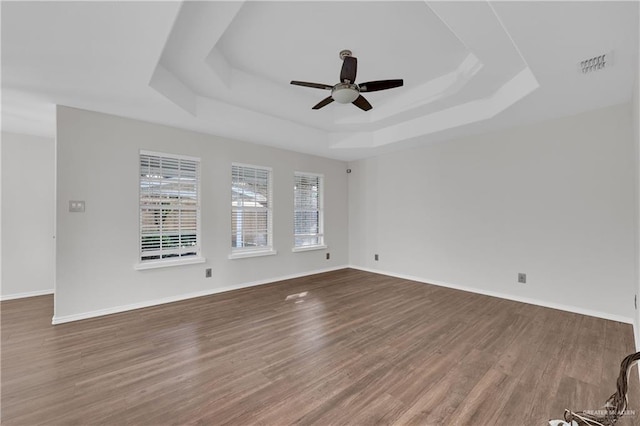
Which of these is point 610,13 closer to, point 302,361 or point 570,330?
point 570,330

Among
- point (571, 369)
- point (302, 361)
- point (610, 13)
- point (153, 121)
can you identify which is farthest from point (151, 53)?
point (571, 369)

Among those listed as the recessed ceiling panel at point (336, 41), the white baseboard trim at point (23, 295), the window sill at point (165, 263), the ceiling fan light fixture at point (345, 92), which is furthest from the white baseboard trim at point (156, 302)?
the ceiling fan light fixture at point (345, 92)

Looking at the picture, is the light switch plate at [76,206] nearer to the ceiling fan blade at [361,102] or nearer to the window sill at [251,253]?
the window sill at [251,253]

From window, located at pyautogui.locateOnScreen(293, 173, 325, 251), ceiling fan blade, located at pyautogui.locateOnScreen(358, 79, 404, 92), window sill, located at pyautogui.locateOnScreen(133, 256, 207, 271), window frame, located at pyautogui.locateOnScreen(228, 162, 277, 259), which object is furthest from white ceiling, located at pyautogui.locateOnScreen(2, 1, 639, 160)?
window sill, located at pyautogui.locateOnScreen(133, 256, 207, 271)

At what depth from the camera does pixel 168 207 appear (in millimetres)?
3996

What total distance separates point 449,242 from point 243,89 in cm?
407

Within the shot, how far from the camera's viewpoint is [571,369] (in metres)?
2.26

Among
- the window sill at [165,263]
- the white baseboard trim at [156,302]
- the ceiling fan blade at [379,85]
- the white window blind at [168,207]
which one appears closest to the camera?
the ceiling fan blade at [379,85]

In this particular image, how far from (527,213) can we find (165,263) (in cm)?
523

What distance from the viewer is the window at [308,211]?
5.68 meters

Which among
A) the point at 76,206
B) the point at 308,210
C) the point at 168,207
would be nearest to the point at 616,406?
the point at 168,207

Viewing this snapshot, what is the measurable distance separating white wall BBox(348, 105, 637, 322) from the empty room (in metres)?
0.03

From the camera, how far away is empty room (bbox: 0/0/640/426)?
1938 mm

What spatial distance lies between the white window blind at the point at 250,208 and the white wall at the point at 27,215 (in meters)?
2.91
